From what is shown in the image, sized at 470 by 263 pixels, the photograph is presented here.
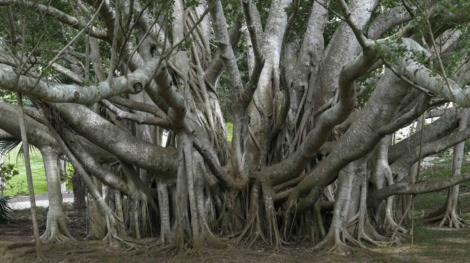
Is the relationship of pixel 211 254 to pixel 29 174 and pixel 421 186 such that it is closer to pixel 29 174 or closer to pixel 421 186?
pixel 29 174

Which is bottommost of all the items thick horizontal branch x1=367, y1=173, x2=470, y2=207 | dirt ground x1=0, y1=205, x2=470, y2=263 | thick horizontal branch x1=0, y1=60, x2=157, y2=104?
dirt ground x1=0, y1=205, x2=470, y2=263

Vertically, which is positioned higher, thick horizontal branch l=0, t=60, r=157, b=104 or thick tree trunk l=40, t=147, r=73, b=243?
thick horizontal branch l=0, t=60, r=157, b=104

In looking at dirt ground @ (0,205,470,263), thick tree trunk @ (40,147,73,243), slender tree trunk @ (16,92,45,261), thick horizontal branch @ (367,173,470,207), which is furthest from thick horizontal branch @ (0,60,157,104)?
thick horizontal branch @ (367,173,470,207)

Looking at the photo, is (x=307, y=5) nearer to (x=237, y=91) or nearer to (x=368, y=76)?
(x=368, y=76)

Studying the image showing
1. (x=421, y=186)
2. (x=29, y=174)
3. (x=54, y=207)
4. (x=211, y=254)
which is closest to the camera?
(x=29, y=174)

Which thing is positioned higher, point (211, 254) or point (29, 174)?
point (29, 174)

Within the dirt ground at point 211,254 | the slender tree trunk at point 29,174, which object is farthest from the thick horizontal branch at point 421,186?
the slender tree trunk at point 29,174

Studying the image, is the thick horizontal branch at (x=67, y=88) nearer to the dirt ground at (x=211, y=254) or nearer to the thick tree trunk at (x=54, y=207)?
the dirt ground at (x=211, y=254)

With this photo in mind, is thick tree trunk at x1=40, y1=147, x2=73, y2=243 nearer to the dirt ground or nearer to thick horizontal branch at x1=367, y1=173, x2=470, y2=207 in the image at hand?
the dirt ground

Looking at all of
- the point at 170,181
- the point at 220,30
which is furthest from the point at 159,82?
the point at 170,181

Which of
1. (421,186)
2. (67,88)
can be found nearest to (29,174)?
(67,88)

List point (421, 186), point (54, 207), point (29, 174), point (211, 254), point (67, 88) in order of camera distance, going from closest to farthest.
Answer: point (67, 88) → point (29, 174) → point (211, 254) → point (421, 186) → point (54, 207)

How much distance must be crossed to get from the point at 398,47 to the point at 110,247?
15.6 ft

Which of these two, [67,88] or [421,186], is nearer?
[67,88]
